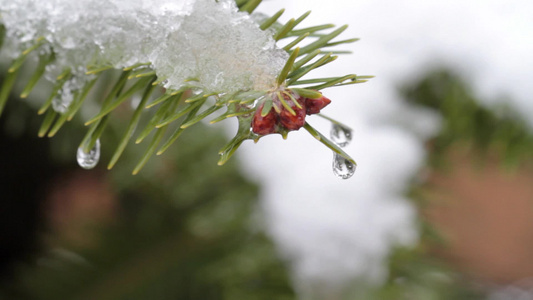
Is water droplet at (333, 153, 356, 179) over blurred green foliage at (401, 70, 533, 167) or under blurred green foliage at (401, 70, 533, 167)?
under

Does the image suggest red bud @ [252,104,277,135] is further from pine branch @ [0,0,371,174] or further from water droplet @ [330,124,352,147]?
water droplet @ [330,124,352,147]

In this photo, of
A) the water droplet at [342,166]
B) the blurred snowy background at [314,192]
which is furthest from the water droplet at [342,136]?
the blurred snowy background at [314,192]

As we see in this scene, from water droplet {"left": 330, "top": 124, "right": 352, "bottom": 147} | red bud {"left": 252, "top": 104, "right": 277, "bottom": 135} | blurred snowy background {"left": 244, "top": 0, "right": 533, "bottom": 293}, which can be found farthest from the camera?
blurred snowy background {"left": 244, "top": 0, "right": 533, "bottom": 293}

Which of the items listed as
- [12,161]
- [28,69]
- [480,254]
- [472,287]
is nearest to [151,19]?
[28,69]

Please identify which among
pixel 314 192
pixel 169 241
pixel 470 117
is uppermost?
pixel 470 117

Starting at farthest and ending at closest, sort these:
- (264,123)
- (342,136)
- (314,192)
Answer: (314,192)
(342,136)
(264,123)

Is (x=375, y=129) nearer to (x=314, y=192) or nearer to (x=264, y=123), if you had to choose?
(x=314, y=192)

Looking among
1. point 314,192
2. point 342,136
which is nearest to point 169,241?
point 314,192

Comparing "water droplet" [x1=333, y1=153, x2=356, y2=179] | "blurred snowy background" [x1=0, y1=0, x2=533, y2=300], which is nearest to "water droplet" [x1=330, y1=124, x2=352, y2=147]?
"water droplet" [x1=333, y1=153, x2=356, y2=179]
